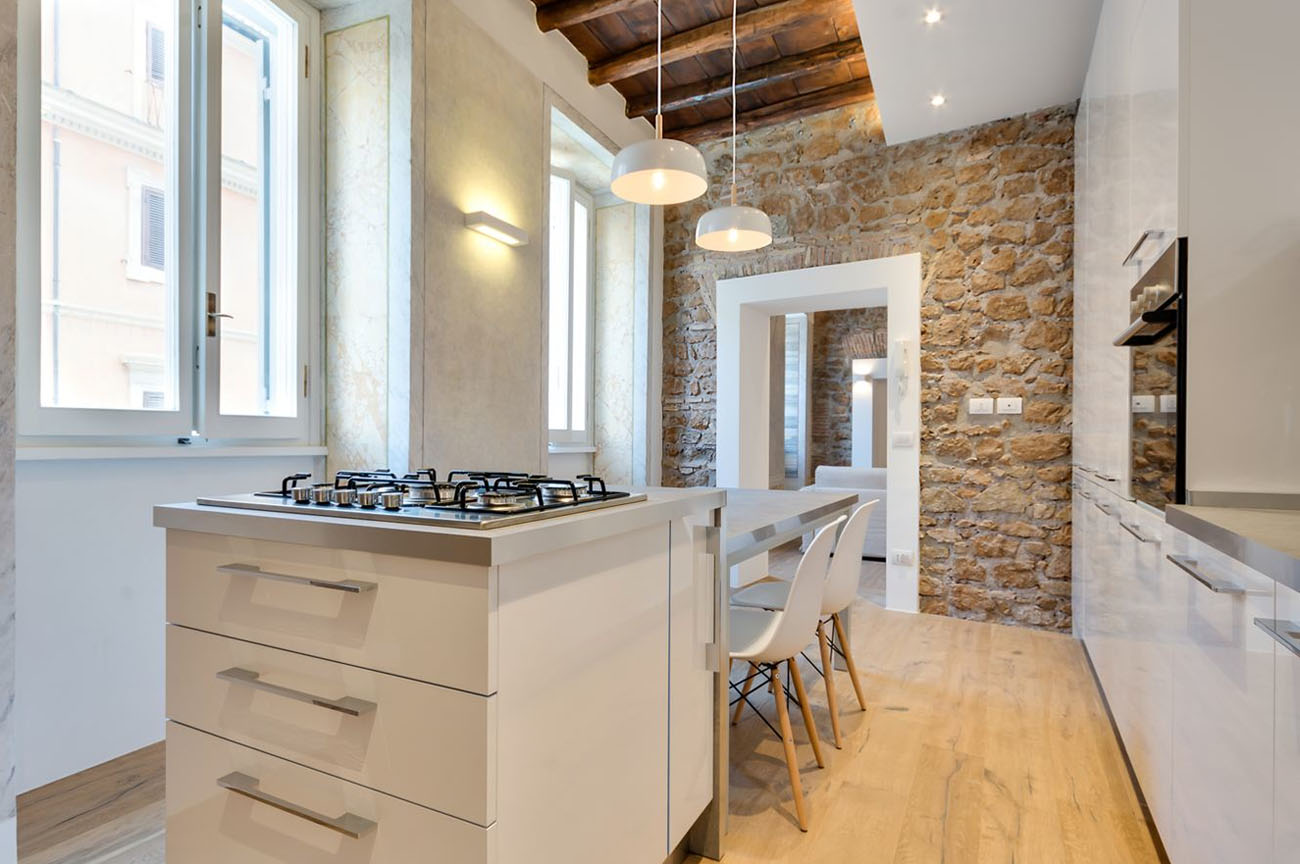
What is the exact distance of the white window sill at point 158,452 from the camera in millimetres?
1870

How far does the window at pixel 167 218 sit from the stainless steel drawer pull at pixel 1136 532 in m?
2.86

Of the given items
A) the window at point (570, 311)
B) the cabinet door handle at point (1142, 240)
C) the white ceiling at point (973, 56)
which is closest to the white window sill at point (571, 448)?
the window at point (570, 311)

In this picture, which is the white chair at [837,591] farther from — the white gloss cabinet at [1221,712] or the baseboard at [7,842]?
the baseboard at [7,842]

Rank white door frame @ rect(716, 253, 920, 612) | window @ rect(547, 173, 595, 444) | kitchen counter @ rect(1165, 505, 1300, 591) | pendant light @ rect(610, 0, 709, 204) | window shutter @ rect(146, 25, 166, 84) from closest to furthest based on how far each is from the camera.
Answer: kitchen counter @ rect(1165, 505, 1300, 591), pendant light @ rect(610, 0, 709, 204), window shutter @ rect(146, 25, 166, 84), white door frame @ rect(716, 253, 920, 612), window @ rect(547, 173, 595, 444)

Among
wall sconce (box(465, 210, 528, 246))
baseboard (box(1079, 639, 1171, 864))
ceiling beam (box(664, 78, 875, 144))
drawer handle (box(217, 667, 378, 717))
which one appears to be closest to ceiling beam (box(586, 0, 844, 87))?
ceiling beam (box(664, 78, 875, 144))

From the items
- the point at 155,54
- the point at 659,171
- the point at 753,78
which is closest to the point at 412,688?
the point at 659,171

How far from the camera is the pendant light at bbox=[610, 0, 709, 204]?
6.91ft

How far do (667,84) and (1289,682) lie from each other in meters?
4.28

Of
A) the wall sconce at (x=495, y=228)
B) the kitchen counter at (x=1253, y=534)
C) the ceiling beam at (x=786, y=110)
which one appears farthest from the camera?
the ceiling beam at (x=786, y=110)

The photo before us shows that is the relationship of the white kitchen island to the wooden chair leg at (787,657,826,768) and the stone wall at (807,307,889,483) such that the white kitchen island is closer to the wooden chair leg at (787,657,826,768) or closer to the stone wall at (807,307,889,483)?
the wooden chair leg at (787,657,826,768)

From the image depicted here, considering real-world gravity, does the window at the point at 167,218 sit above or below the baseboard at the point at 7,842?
above

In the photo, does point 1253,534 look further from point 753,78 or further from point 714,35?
point 753,78

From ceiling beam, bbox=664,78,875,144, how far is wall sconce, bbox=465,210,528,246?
1.94 metres

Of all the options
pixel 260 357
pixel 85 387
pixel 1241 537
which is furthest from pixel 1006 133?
pixel 85 387
